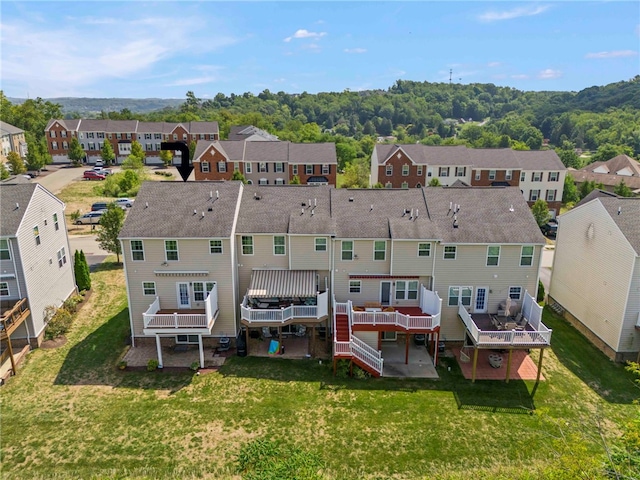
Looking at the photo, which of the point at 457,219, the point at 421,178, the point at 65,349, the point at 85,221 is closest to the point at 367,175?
the point at 421,178

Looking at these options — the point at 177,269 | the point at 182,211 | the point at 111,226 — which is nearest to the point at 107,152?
the point at 111,226

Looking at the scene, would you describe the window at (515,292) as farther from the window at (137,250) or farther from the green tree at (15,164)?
the green tree at (15,164)

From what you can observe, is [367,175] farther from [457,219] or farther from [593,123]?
[593,123]

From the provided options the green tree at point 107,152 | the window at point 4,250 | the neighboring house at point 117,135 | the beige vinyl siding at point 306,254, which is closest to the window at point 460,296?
the beige vinyl siding at point 306,254

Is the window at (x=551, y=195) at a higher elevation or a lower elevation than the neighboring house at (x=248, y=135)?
lower

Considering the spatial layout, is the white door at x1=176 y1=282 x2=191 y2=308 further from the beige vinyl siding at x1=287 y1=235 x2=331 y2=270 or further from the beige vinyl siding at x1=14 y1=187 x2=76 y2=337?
the beige vinyl siding at x1=14 y1=187 x2=76 y2=337

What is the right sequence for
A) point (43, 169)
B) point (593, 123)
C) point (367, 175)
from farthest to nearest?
point (593, 123) → point (43, 169) → point (367, 175)
